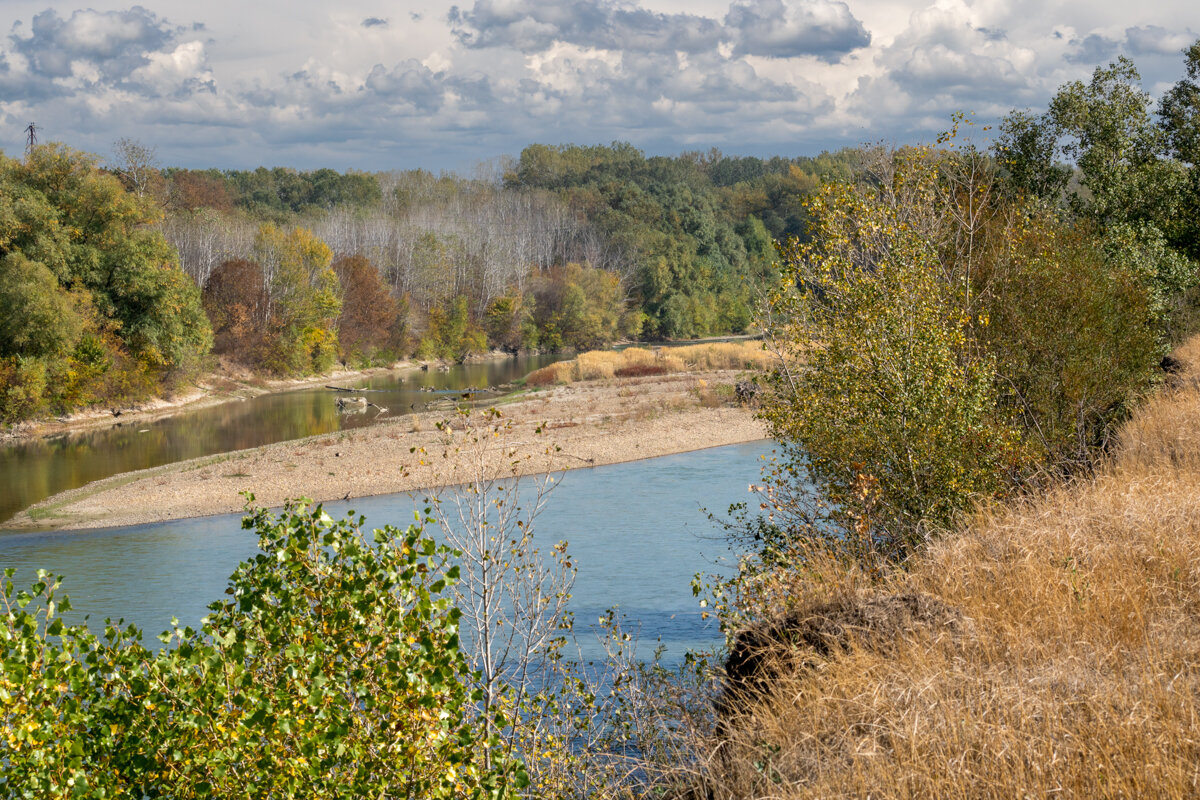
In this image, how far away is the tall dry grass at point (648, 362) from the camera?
63344mm

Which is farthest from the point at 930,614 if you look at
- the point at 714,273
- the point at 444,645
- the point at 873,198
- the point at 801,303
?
the point at 714,273

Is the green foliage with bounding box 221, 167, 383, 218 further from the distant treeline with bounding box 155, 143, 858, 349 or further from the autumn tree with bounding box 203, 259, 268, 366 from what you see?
the autumn tree with bounding box 203, 259, 268, 366

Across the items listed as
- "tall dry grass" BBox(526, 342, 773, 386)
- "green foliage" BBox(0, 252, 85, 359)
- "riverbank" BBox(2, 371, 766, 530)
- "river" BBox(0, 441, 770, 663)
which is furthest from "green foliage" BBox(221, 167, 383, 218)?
"river" BBox(0, 441, 770, 663)

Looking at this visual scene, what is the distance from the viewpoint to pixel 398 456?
35.9 m

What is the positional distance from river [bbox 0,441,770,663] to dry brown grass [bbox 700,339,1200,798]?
628 cm

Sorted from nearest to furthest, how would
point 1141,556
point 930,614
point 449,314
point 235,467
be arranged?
point 930,614, point 1141,556, point 235,467, point 449,314

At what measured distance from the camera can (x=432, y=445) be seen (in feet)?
128

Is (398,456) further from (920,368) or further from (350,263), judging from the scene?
(350,263)

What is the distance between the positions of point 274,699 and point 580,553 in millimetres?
17275

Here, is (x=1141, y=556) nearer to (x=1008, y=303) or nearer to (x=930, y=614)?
(x=930, y=614)

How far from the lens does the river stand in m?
19.0

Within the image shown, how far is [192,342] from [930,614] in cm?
5120

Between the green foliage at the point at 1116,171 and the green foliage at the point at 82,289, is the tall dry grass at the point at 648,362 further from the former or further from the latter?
the green foliage at the point at 1116,171

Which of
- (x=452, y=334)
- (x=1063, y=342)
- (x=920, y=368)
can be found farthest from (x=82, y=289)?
(x=920, y=368)
